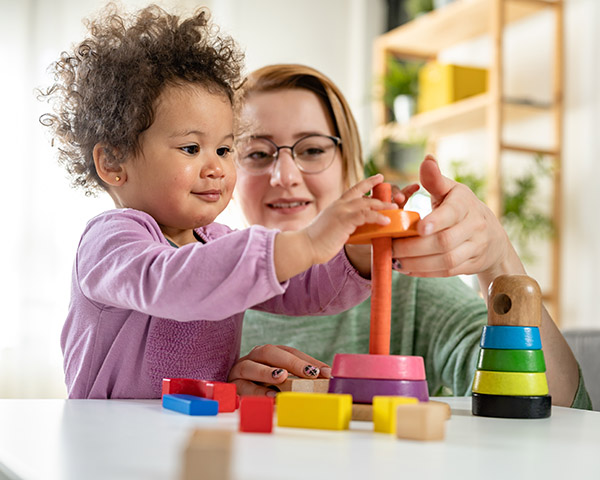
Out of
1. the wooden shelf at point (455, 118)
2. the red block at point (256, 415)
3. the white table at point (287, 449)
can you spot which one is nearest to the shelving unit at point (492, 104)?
the wooden shelf at point (455, 118)

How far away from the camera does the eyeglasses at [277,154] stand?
5.19 feet

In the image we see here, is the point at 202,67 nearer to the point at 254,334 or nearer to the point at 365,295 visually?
the point at 365,295

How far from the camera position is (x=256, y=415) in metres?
0.61

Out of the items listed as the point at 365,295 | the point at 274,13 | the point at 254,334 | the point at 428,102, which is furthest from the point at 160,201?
the point at 274,13

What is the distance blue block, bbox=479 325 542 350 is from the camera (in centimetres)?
78

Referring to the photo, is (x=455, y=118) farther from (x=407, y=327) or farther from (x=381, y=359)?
(x=381, y=359)

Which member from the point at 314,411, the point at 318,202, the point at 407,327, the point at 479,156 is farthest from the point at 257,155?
the point at 479,156

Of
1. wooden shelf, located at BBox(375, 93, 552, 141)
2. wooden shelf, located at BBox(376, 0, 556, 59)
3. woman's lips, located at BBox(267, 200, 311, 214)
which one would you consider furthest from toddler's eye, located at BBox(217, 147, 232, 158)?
wooden shelf, located at BBox(376, 0, 556, 59)

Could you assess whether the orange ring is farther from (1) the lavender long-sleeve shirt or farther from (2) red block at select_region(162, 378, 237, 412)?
(2) red block at select_region(162, 378, 237, 412)

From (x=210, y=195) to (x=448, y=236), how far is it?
351mm

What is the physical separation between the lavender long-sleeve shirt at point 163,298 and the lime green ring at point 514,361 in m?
0.24

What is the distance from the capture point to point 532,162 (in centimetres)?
320

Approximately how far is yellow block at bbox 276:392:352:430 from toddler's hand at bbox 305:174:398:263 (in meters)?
0.15

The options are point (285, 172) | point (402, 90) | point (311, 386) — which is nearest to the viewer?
point (311, 386)
